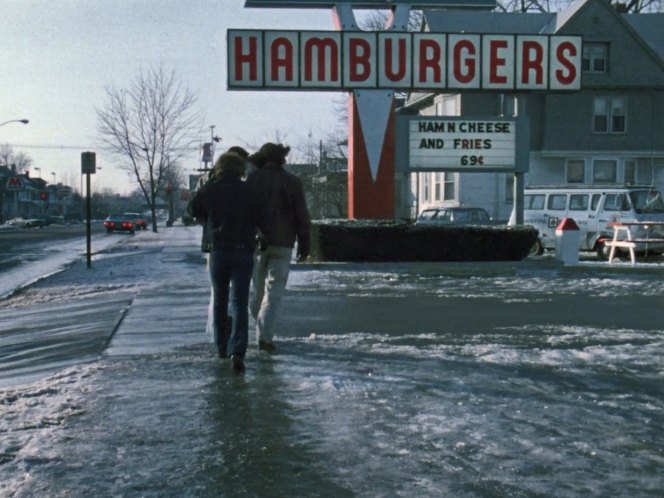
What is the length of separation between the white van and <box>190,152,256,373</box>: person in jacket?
16.1 m

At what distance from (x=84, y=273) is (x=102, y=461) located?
14.3m

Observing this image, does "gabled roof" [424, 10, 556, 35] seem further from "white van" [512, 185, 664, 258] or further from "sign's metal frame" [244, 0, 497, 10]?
"sign's metal frame" [244, 0, 497, 10]

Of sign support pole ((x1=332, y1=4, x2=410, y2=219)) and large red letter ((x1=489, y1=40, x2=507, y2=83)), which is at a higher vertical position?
large red letter ((x1=489, y1=40, x2=507, y2=83))

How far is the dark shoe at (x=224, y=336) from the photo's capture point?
23.9 feet

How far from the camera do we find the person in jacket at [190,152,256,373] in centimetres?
683

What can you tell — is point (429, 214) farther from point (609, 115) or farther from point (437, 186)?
point (609, 115)

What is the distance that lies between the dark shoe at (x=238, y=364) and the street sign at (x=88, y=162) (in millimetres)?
13780

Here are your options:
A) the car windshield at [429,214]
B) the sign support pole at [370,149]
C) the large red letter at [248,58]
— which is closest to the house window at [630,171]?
the car windshield at [429,214]

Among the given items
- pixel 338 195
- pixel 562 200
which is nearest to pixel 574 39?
pixel 562 200

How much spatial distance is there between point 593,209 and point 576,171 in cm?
1631

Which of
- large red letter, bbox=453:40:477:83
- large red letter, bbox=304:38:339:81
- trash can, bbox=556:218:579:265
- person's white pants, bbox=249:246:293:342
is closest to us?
person's white pants, bbox=249:246:293:342

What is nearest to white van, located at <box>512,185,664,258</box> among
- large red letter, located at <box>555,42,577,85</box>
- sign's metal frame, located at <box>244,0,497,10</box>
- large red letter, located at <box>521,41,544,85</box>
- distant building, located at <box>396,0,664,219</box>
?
large red letter, located at <box>555,42,577,85</box>

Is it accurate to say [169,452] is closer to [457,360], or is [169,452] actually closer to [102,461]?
[102,461]

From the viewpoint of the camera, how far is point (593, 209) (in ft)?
74.1
